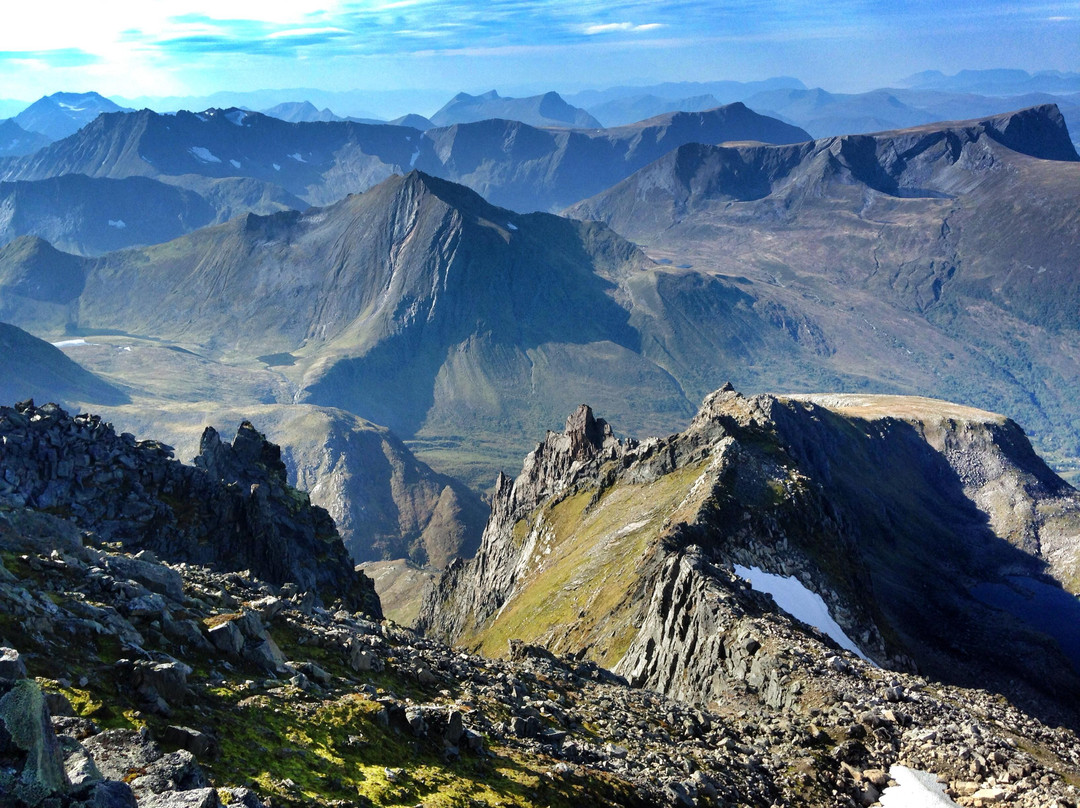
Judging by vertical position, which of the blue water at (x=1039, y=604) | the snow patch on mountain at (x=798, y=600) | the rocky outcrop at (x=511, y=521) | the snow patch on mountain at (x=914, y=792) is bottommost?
the blue water at (x=1039, y=604)

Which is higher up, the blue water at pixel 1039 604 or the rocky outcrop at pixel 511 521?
the rocky outcrop at pixel 511 521

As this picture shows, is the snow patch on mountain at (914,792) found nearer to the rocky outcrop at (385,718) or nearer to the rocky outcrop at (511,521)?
the rocky outcrop at (385,718)

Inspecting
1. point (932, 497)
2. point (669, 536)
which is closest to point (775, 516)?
point (669, 536)

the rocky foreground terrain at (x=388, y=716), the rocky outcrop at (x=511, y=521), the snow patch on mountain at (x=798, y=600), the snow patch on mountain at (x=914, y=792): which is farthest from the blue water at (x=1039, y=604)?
the snow patch on mountain at (x=914, y=792)

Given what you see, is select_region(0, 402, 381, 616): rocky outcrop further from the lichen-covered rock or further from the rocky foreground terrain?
the lichen-covered rock

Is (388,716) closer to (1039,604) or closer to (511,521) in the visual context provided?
(511,521)

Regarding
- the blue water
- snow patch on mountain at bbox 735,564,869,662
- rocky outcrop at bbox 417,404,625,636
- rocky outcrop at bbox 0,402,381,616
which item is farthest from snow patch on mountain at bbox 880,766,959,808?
the blue water
